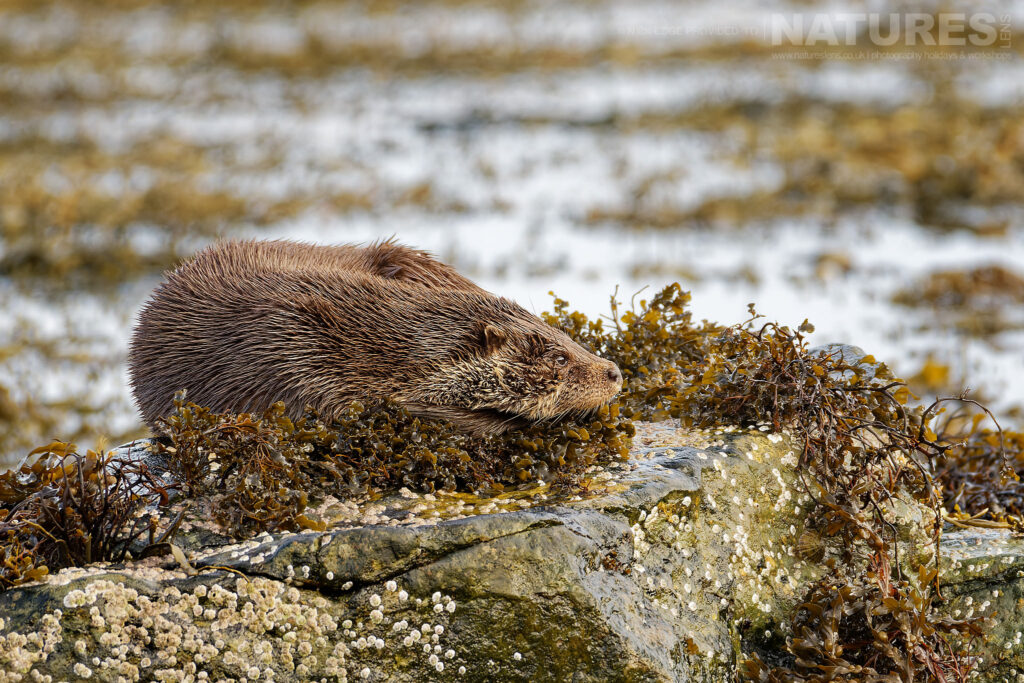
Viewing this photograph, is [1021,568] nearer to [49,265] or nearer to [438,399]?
[438,399]

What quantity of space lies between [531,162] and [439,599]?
15.0m

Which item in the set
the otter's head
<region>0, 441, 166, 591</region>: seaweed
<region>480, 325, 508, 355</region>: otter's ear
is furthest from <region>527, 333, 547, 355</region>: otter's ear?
<region>0, 441, 166, 591</region>: seaweed

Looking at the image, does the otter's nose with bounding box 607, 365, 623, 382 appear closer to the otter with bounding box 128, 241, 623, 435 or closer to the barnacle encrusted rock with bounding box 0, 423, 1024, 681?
the otter with bounding box 128, 241, 623, 435

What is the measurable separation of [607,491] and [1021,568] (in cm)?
257

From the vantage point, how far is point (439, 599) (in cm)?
425

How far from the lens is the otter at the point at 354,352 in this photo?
4.82 meters

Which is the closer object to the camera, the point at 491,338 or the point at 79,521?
the point at 79,521

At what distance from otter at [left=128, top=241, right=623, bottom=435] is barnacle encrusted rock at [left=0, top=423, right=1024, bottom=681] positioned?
1.57 feet

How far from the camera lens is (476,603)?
4285mm

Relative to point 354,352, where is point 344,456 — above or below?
below

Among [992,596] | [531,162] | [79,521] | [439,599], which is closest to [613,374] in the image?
[439,599]

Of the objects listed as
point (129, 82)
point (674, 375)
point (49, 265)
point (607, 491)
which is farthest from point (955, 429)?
point (129, 82)

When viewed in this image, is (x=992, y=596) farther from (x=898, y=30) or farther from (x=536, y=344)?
(x=898, y=30)

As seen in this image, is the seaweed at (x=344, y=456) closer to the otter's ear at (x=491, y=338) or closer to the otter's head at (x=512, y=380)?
the otter's head at (x=512, y=380)
